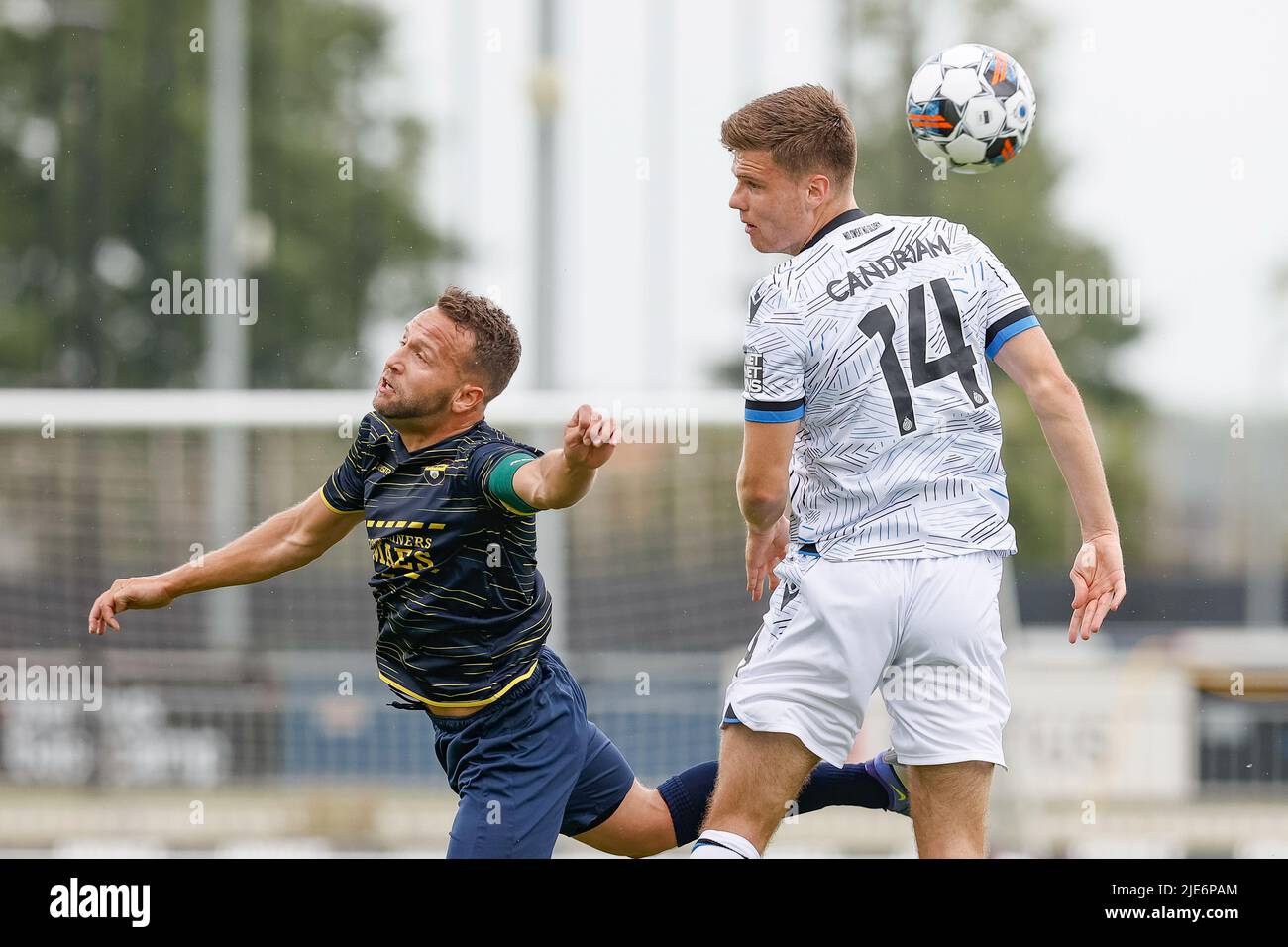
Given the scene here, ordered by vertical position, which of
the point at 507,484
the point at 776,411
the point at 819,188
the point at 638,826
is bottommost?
the point at 638,826

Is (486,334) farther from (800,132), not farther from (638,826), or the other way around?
(638,826)

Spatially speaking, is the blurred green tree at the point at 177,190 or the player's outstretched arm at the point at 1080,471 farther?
the blurred green tree at the point at 177,190

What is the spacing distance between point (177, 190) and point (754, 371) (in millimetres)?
21505

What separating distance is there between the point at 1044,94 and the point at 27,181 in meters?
16.8

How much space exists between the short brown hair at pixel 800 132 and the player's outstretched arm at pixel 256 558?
5.37ft

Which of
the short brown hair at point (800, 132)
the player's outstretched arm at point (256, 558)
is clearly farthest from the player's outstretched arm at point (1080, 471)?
the player's outstretched arm at point (256, 558)

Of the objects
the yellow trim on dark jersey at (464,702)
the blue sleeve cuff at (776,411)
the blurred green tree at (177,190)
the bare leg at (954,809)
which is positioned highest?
the blurred green tree at (177,190)

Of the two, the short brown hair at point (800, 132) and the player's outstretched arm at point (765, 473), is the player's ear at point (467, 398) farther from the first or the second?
the short brown hair at point (800, 132)

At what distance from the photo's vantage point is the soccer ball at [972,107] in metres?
4.53

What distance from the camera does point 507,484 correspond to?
156 inches

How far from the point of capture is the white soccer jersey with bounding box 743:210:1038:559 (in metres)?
3.96

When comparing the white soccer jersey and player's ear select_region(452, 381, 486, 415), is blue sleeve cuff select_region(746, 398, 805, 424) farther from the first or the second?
player's ear select_region(452, 381, 486, 415)

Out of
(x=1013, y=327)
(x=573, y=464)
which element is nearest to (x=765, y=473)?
(x=573, y=464)
